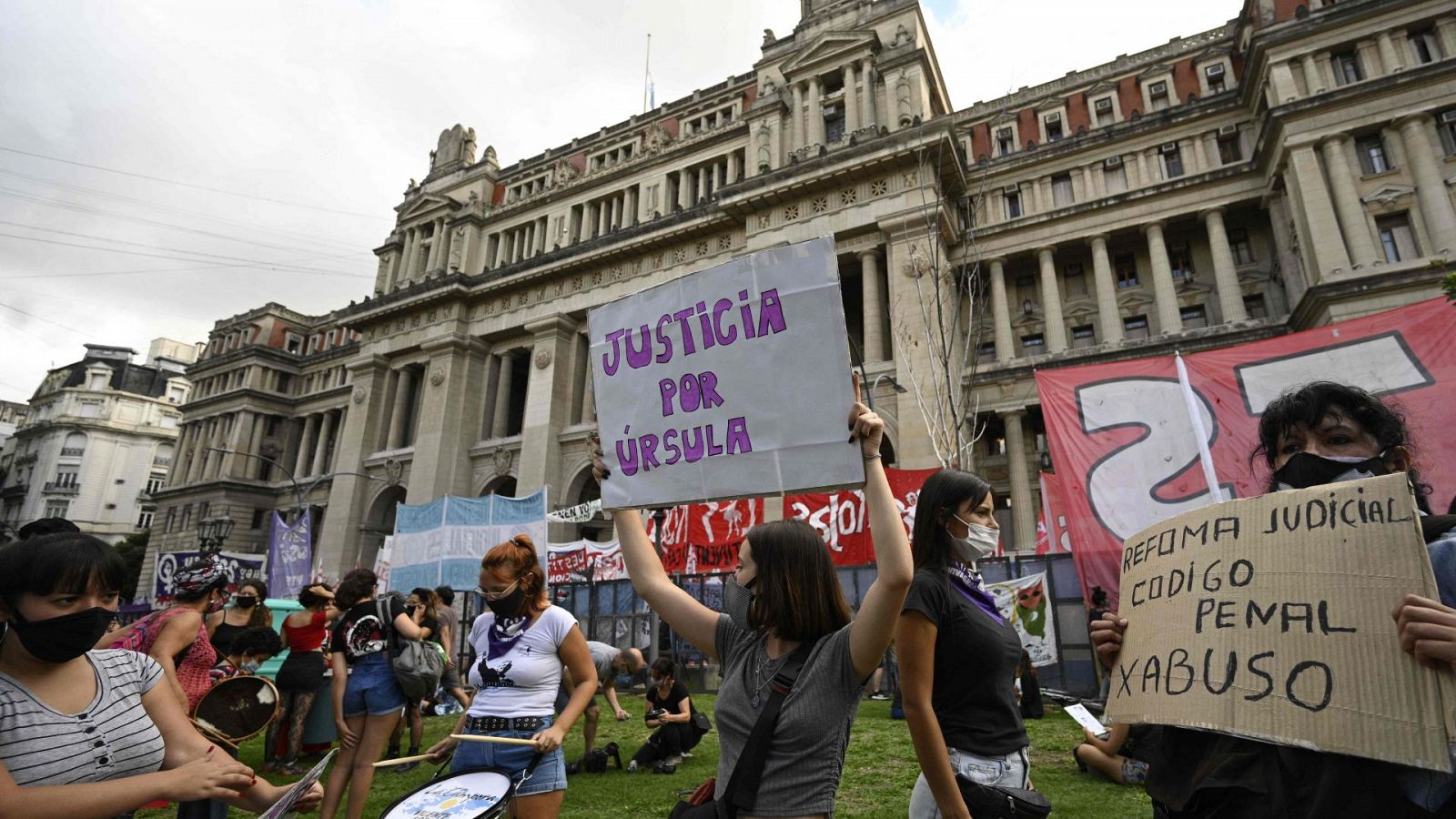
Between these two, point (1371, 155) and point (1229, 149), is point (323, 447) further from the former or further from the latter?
point (1371, 155)

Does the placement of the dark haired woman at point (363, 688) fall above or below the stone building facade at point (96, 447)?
below

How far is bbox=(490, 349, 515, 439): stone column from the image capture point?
33656mm

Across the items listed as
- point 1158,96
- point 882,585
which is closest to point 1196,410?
point 882,585

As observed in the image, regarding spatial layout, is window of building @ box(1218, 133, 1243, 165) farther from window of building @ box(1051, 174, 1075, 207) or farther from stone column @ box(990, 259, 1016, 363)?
stone column @ box(990, 259, 1016, 363)

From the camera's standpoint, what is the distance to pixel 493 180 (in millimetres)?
40969

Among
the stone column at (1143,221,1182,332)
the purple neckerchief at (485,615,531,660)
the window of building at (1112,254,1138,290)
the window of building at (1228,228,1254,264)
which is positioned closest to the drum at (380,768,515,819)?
the purple neckerchief at (485,615,531,660)

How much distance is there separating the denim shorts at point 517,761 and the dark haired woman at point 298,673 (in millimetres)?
5383

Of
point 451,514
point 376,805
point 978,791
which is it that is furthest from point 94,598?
point 451,514

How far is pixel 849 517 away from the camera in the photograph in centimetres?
1515

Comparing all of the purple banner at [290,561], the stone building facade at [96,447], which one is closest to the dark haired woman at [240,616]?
the purple banner at [290,561]

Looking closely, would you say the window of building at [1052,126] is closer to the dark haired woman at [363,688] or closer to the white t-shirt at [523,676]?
the dark haired woman at [363,688]

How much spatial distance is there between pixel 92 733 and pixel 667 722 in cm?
622

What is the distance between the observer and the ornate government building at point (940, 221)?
2055cm

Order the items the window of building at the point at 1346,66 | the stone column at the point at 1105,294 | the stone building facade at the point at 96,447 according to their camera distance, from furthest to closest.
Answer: the stone building facade at the point at 96,447 < the stone column at the point at 1105,294 < the window of building at the point at 1346,66
